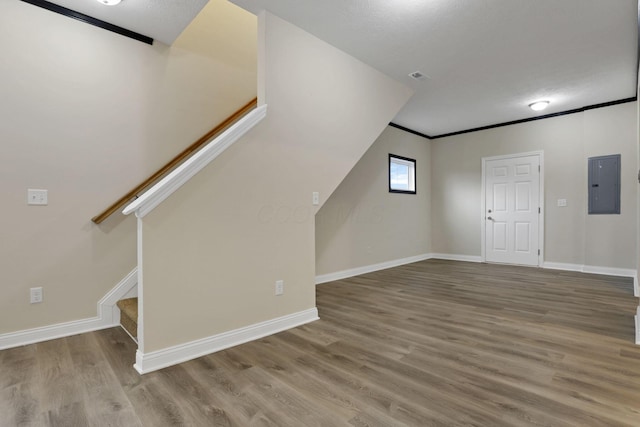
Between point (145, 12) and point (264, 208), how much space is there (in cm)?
189

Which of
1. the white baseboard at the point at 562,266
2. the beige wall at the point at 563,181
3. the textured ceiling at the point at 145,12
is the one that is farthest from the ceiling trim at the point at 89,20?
the white baseboard at the point at 562,266

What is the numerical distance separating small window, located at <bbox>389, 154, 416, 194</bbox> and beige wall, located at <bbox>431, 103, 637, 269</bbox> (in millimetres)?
830

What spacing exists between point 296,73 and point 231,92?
117 centimetres

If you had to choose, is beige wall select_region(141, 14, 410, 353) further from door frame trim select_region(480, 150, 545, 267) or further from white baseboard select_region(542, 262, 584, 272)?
white baseboard select_region(542, 262, 584, 272)

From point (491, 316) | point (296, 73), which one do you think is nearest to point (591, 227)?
point (491, 316)

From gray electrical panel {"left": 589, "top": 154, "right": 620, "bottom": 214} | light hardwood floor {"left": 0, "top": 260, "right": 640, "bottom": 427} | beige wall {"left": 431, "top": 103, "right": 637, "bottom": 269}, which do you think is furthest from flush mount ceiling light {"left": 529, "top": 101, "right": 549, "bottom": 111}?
light hardwood floor {"left": 0, "top": 260, "right": 640, "bottom": 427}

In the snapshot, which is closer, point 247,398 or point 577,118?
point 247,398

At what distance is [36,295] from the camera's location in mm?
2506

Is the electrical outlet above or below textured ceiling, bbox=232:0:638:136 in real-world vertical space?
below

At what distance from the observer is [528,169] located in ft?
18.4

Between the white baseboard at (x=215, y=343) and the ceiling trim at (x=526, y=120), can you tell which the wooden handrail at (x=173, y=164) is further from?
the ceiling trim at (x=526, y=120)

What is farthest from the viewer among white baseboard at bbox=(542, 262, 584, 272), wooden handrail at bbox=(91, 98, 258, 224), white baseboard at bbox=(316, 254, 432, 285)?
white baseboard at bbox=(542, 262, 584, 272)

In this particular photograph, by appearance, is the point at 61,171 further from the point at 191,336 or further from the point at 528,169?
the point at 528,169

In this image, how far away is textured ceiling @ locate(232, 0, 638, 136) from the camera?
98.3 inches
